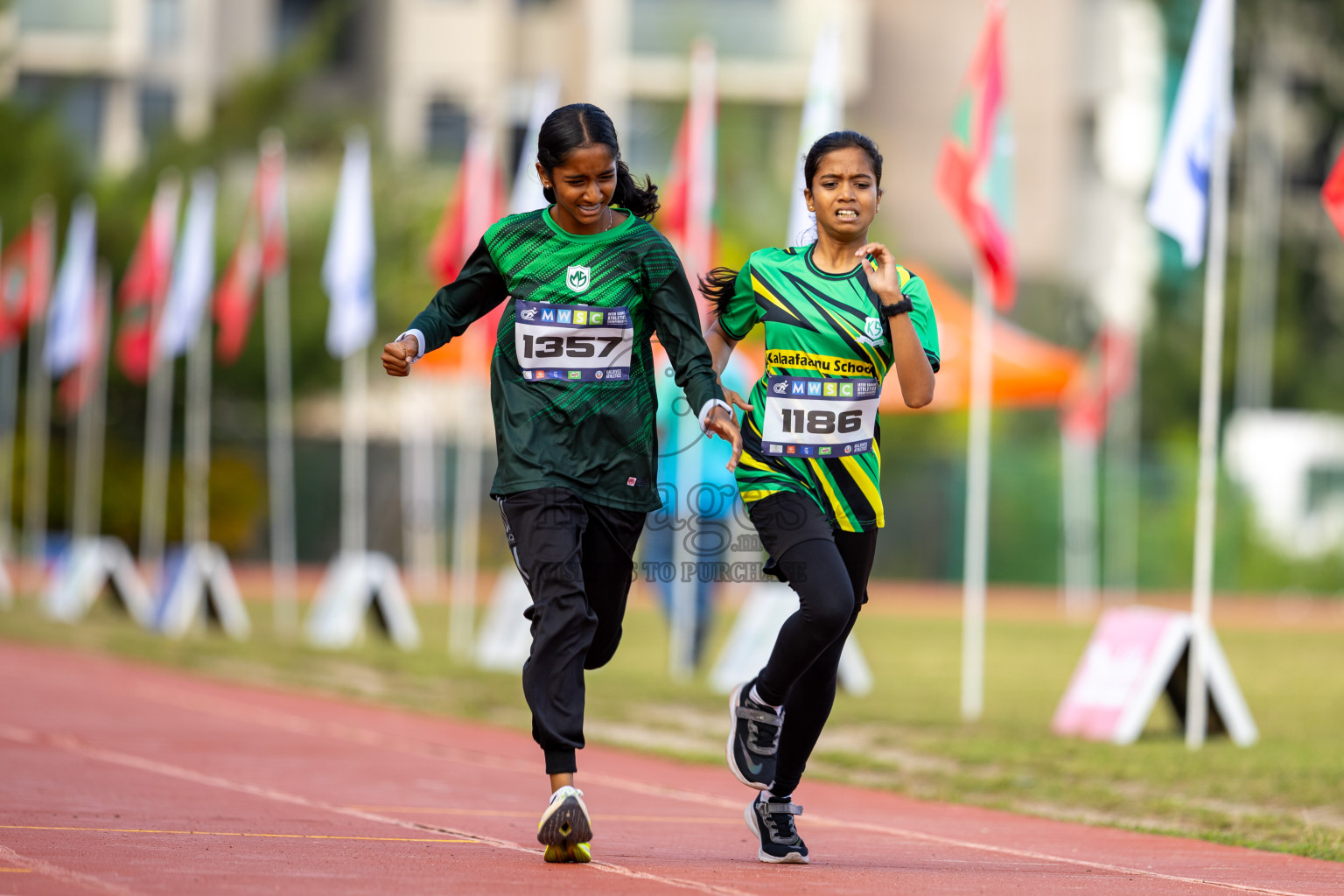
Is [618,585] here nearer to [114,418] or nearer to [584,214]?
[584,214]

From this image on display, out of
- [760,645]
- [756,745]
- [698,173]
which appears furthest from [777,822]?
[698,173]

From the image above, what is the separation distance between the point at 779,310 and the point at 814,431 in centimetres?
39

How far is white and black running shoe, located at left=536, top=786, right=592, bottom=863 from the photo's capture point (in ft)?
19.0

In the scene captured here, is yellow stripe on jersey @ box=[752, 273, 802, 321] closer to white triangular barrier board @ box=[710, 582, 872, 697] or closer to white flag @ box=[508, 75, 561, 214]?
white triangular barrier board @ box=[710, 582, 872, 697]

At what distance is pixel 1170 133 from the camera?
1134cm

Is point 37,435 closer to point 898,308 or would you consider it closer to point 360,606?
point 360,606

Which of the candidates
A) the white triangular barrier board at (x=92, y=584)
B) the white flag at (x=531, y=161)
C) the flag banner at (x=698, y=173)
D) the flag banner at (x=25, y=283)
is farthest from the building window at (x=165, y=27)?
the flag banner at (x=698, y=173)

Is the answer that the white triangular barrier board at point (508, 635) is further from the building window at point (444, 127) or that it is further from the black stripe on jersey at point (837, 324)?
the building window at point (444, 127)

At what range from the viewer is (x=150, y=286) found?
23.6 metres

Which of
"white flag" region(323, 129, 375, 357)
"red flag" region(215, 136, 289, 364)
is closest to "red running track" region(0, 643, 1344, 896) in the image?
"white flag" region(323, 129, 375, 357)

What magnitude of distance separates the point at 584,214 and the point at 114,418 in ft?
98.8

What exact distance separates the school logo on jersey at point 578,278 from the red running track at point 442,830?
65.8 inches

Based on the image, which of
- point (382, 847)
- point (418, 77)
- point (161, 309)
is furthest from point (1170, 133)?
point (418, 77)

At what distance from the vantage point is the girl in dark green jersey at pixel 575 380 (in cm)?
599
